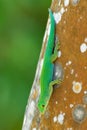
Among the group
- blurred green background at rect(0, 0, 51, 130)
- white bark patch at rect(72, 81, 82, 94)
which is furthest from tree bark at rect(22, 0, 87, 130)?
blurred green background at rect(0, 0, 51, 130)

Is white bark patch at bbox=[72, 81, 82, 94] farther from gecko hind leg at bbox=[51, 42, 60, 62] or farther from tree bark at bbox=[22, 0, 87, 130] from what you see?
gecko hind leg at bbox=[51, 42, 60, 62]

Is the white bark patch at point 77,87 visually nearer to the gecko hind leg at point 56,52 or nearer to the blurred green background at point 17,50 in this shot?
the gecko hind leg at point 56,52

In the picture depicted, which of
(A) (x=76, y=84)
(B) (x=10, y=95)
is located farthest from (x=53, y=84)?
(B) (x=10, y=95)

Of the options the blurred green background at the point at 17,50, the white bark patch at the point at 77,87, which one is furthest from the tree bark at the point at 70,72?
the blurred green background at the point at 17,50

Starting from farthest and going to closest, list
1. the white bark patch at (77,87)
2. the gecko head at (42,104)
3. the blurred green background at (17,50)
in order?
the blurred green background at (17,50) < the gecko head at (42,104) < the white bark patch at (77,87)

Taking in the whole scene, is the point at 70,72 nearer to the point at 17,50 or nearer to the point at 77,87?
the point at 77,87
